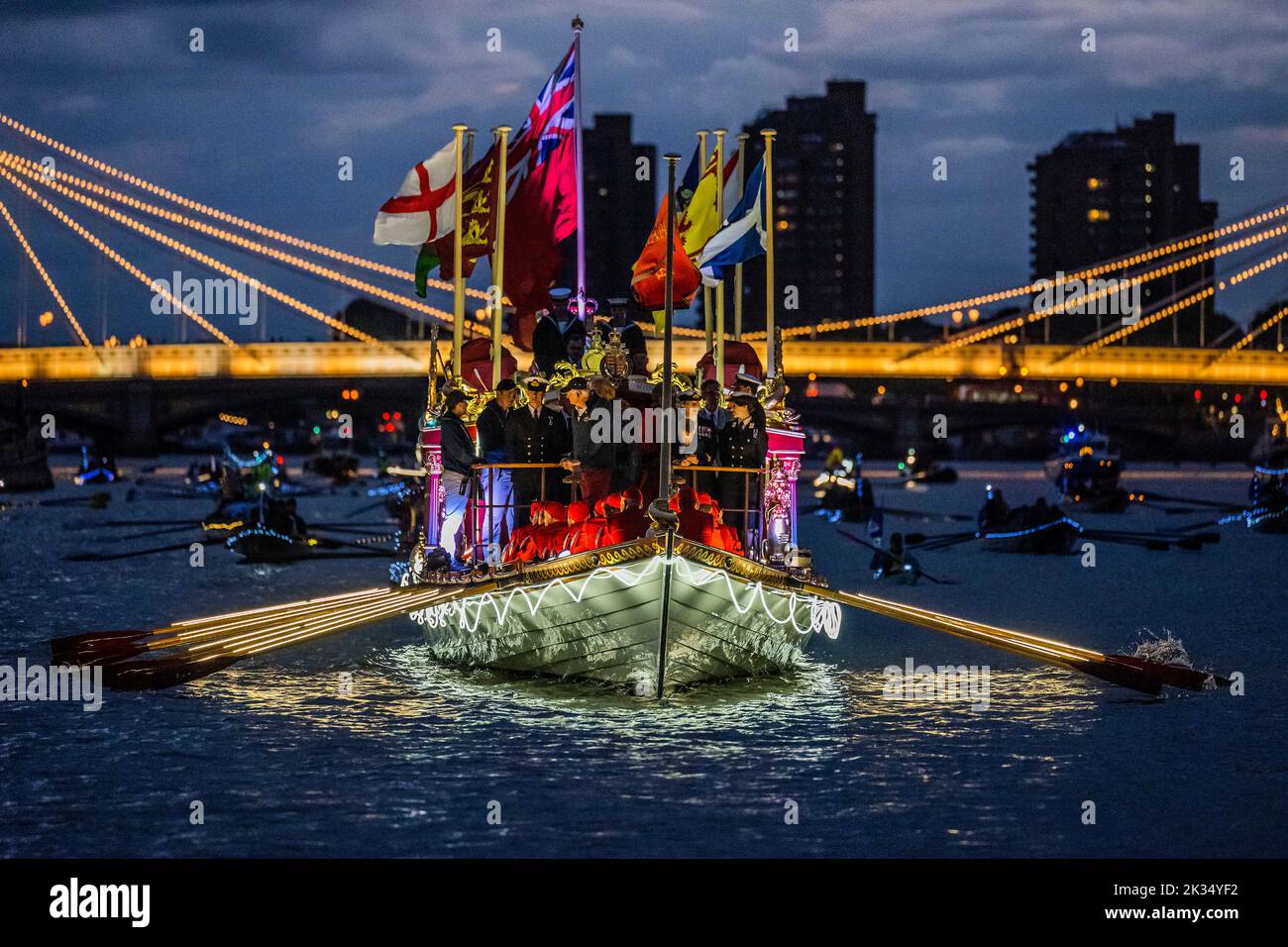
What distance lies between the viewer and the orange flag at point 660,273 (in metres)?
19.5

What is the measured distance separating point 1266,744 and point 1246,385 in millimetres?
87718

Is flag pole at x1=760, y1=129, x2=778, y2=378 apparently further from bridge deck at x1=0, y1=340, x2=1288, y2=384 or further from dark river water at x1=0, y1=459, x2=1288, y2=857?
bridge deck at x1=0, y1=340, x2=1288, y2=384

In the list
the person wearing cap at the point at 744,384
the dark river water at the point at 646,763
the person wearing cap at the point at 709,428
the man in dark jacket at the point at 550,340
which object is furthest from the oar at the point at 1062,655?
the man in dark jacket at the point at 550,340

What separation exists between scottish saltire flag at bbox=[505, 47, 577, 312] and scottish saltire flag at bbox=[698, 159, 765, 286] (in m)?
2.22

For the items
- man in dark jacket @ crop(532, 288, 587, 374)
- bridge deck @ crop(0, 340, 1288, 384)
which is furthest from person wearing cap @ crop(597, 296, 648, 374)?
bridge deck @ crop(0, 340, 1288, 384)

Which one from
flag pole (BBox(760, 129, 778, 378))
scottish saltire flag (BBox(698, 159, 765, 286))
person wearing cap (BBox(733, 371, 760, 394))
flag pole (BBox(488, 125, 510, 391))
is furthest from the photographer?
flag pole (BBox(488, 125, 510, 391))

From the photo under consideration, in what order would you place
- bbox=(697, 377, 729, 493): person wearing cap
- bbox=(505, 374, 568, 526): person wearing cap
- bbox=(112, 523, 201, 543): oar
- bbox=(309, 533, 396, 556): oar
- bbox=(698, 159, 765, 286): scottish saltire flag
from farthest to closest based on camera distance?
bbox=(112, 523, 201, 543): oar, bbox=(309, 533, 396, 556): oar, bbox=(698, 159, 765, 286): scottish saltire flag, bbox=(505, 374, 568, 526): person wearing cap, bbox=(697, 377, 729, 493): person wearing cap

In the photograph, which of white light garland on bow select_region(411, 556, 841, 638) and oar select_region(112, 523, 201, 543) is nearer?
white light garland on bow select_region(411, 556, 841, 638)

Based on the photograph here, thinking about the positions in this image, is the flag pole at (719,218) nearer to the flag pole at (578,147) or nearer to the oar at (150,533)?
the flag pole at (578,147)

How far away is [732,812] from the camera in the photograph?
14039mm

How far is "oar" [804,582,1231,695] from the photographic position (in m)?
17.8

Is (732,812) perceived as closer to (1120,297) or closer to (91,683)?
(91,683)

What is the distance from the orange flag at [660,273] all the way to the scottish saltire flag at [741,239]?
22 cm

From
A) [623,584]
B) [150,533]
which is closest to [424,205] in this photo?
[623,584]
